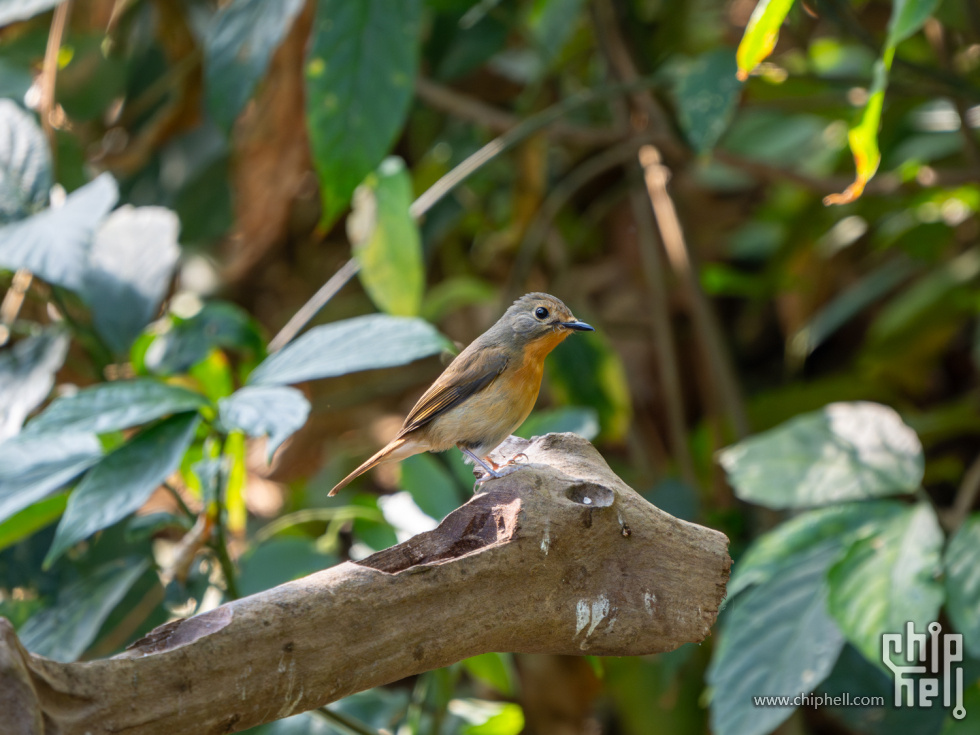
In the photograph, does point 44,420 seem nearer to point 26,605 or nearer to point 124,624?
point 26,605

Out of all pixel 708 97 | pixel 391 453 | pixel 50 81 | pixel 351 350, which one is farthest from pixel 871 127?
pixel 50 81

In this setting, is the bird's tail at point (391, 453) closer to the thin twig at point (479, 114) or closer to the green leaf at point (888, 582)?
the green leaf at point (888, 582)

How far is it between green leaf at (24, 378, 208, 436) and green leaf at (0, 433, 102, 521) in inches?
1.5

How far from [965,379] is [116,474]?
548cm

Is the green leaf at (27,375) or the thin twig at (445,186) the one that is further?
the thin twig at (445,186)

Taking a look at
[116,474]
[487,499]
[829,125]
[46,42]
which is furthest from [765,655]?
[46,42]

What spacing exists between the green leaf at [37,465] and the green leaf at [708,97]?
214 centimetres

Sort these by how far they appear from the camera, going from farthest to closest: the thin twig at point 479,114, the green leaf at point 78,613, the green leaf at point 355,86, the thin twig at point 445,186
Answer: the thin twig at point 479,114 < the thin twig at point 445,186 < the green leaf at point 355,86 < the green leaf at point 78,613

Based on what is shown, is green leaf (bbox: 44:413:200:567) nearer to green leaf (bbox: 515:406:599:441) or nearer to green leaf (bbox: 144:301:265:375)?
green leaf (bbox: 144:301:265:375)

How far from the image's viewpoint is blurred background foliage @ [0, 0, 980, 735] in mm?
2615

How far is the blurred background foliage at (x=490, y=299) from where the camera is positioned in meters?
2.62

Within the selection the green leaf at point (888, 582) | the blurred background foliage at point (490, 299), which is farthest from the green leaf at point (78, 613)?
the green leaf at point (888, 582)

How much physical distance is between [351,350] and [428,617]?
104 centimetres

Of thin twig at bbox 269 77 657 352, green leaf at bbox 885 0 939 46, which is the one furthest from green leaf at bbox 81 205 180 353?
green leaf at bbox 885 0 939 46
